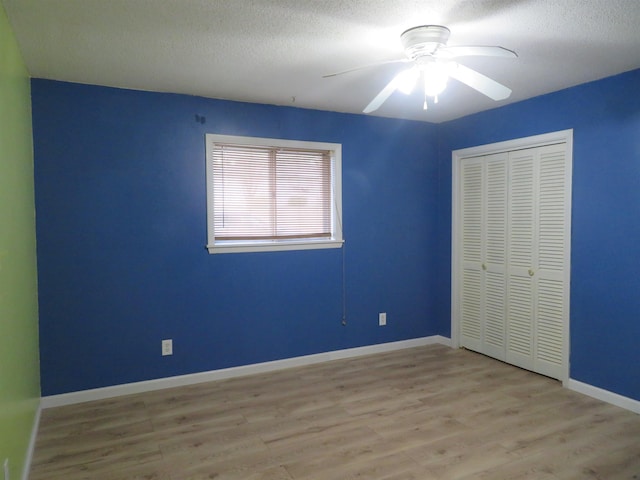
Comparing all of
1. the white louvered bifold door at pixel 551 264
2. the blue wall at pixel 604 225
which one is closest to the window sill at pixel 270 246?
the white louvered bifold door at pixel 551 264

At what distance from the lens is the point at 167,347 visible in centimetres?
341

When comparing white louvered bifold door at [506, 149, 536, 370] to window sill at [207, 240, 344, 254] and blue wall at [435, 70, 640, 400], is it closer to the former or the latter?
blue wall at [435, 70, 640, 400]

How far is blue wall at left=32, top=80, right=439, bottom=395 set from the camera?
121 inches

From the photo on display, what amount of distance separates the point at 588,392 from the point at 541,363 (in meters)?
0.44

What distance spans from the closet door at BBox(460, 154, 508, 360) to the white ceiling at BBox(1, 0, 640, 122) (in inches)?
36.5

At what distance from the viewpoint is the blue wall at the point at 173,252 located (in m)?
3.06

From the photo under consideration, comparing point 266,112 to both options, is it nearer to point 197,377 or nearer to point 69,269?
point 69,269

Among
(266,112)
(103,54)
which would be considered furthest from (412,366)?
(103,54)

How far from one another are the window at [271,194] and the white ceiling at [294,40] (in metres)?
0.53

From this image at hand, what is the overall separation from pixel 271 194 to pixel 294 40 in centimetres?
159

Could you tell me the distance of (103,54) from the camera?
8.43 feet

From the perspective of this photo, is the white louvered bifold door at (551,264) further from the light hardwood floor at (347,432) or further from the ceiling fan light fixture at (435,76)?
the ceiling fan light fixture at (435,76)

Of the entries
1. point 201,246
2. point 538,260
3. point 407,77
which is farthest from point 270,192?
point 538,260

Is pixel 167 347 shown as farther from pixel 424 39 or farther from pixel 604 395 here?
pixel 604 395
